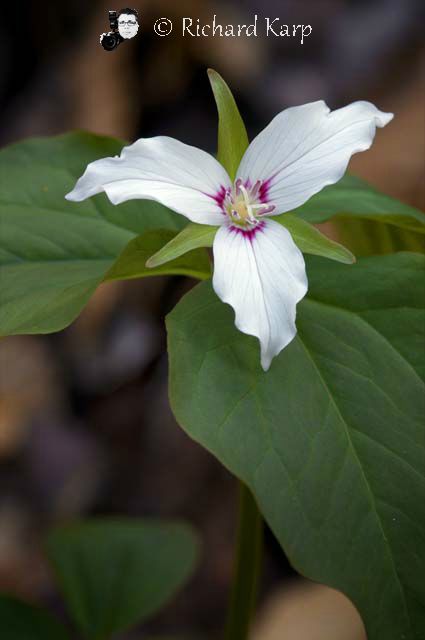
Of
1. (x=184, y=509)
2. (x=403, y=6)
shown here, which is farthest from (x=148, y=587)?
(x=403, y=6)

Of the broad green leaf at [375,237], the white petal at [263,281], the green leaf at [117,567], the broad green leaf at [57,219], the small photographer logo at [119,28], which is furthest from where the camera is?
the green leaf at [117,567]

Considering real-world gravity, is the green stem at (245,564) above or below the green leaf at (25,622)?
above

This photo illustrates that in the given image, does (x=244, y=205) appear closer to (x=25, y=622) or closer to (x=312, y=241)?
(x=312, y=241)

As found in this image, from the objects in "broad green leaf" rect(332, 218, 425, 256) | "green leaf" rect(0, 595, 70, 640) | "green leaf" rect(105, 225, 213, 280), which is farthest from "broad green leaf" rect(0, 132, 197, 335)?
"green leaf" rect(0, 595, 70, 640)

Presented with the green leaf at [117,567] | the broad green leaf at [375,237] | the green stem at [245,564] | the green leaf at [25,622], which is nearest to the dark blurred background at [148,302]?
the green leaf at [117,567]

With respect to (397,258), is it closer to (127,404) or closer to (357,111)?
(357,111)

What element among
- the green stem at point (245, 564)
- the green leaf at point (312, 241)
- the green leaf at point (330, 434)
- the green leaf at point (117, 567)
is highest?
the green leaf at point (312, 241)

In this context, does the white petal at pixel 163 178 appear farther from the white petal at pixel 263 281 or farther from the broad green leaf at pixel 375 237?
the broad green leaf at pixel 375 237

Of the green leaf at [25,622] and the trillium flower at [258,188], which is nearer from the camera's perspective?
the trillium flower at [258,188]
